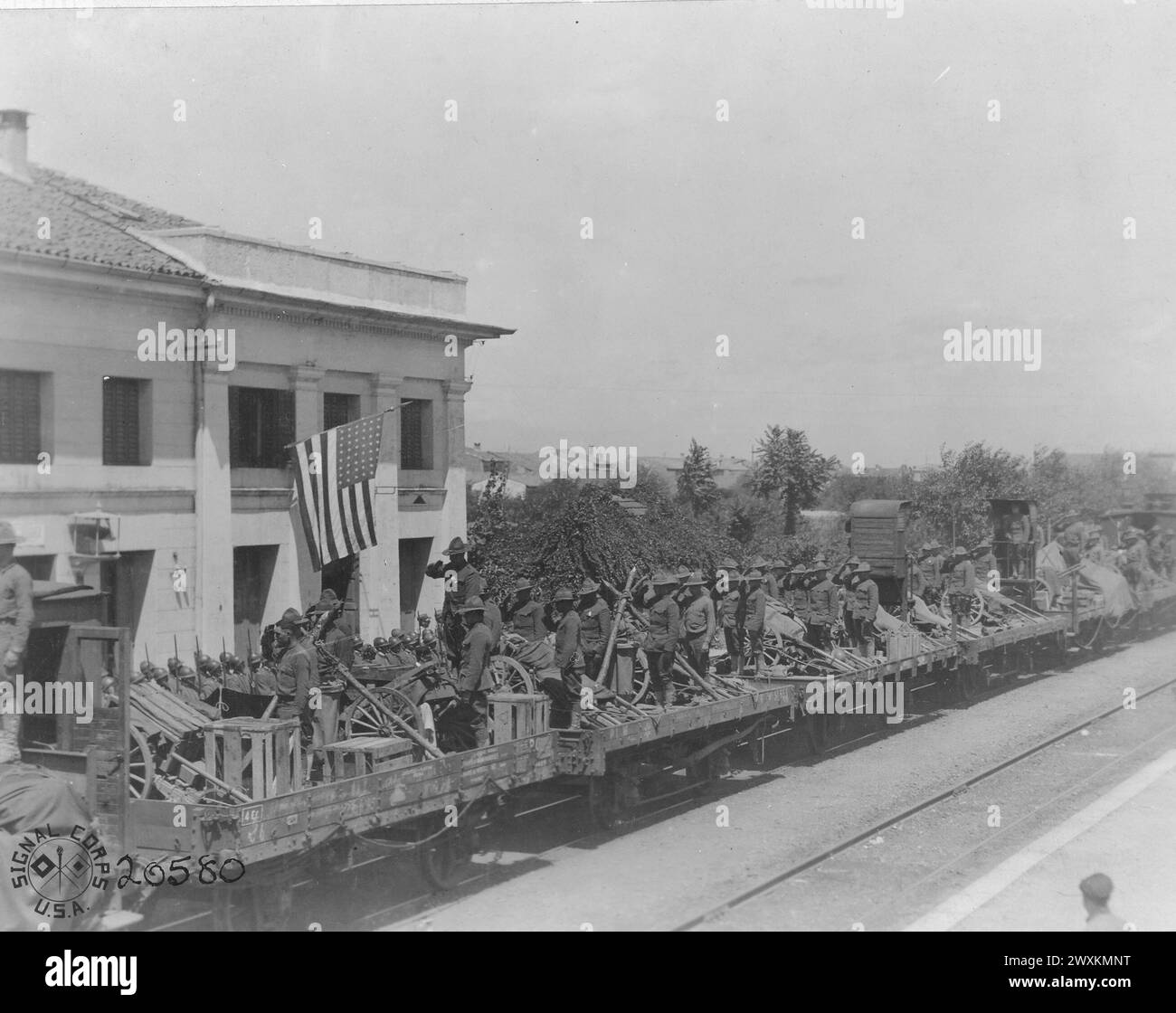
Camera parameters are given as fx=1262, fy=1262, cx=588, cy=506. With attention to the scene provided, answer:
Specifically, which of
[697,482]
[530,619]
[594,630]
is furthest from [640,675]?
[697,482]

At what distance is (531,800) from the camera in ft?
37.5

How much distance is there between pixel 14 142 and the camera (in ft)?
55.2

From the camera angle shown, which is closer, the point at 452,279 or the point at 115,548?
the point at 115,548

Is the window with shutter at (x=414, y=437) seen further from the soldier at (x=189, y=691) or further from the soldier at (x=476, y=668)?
the soldier at (x=476, y=668)

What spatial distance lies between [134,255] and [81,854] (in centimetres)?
1127

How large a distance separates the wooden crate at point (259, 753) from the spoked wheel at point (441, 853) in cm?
131

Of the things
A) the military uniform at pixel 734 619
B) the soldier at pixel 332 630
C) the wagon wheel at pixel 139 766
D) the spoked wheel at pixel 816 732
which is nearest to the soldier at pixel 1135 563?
the spoked wheel at pixel 816 732

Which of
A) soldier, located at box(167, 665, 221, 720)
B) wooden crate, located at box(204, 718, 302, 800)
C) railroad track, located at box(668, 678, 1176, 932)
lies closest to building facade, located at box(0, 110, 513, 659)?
soldier, located at box(167, 665, 221, 720)

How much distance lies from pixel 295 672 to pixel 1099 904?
Answer: 5.28m

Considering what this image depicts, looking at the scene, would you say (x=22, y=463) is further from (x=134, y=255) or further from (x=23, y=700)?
(x=23, y=700)

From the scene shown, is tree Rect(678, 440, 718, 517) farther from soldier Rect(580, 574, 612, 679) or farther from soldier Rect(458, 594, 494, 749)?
soldier Rect(458, 594, 494, 749)

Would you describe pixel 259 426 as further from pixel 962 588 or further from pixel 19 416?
pixel 962 588
